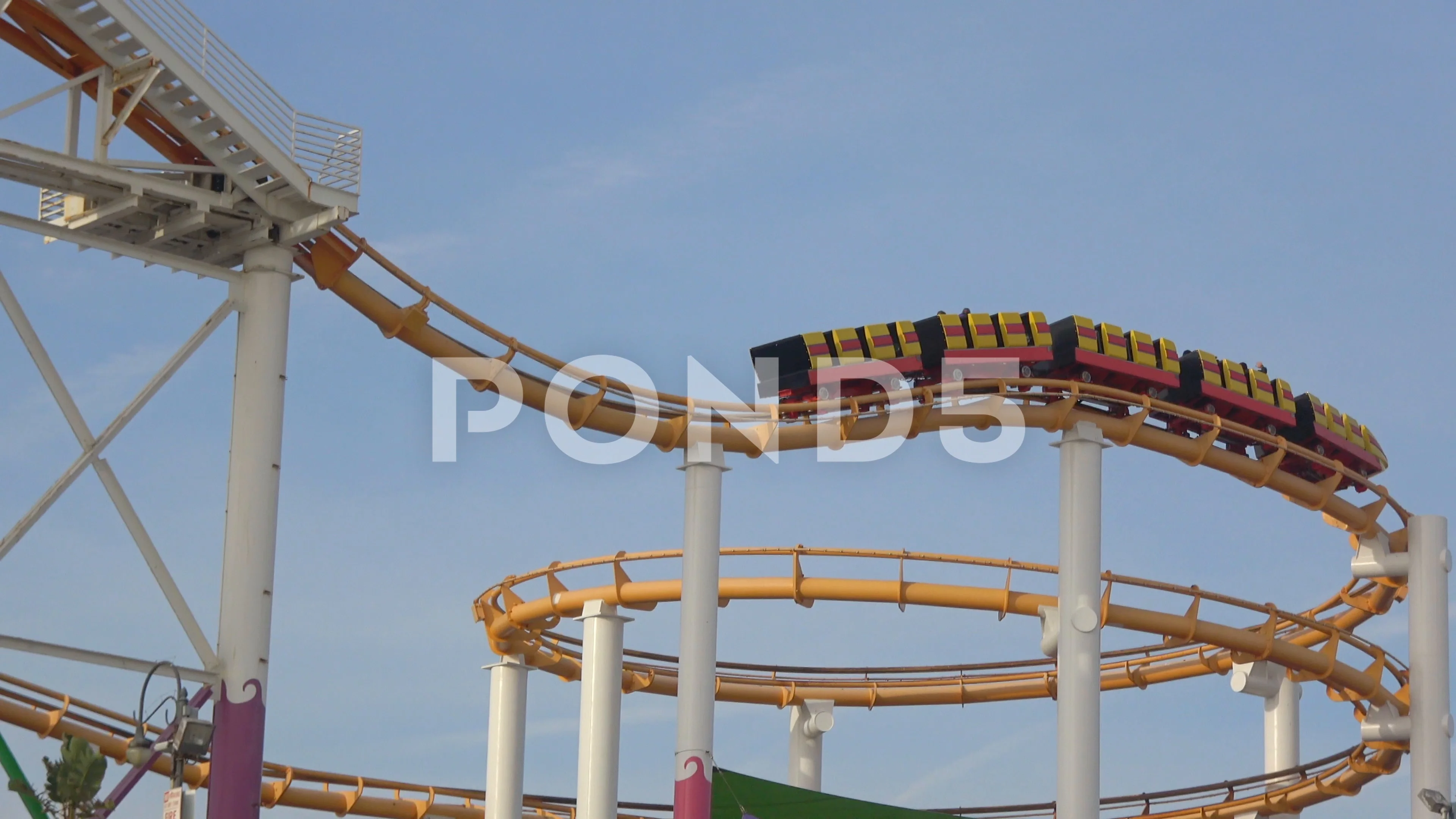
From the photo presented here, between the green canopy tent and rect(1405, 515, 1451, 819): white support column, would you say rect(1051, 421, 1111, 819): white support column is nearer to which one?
the green canopy tent

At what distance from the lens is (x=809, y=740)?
32.4 metres

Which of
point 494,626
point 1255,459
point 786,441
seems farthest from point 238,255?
point 1255,459

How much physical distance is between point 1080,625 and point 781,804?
16.9ft

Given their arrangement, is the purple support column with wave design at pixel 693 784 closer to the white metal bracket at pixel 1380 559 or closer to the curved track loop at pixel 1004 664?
the curved track loop at pixel 1004 664

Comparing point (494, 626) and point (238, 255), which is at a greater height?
point (238, 255)

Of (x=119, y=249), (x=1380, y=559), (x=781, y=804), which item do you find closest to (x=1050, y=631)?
(x=781, y=804)

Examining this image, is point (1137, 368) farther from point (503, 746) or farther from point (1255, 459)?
point (503, 746)

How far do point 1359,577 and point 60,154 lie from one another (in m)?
21.0

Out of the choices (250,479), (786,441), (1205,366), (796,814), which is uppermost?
(1205,366)

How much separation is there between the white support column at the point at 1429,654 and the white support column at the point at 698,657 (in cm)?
1162

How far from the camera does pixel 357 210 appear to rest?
2061 cm

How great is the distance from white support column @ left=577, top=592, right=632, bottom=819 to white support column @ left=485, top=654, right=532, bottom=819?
1684mm

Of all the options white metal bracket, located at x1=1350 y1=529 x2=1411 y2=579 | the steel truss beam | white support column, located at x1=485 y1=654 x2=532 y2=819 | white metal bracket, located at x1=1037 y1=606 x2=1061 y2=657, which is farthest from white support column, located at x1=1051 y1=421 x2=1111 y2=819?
the steel truss beam

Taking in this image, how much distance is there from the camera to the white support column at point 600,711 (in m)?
27.4
